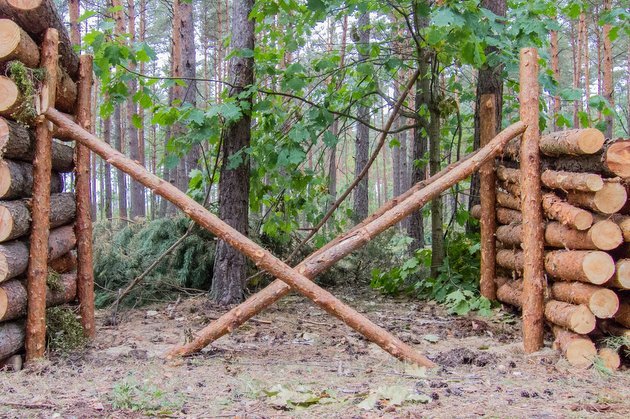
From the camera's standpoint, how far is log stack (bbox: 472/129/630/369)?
455cm

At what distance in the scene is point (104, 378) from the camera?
13.9ft

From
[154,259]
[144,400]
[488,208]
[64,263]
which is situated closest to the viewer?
[144,400]

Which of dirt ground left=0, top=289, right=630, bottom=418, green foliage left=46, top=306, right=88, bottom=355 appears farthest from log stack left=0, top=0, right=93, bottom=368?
dirt ground left=0, top=289, right=630, bottom=418

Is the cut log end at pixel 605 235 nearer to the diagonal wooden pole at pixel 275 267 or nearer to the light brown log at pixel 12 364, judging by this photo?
the diagonal wooden pole at pixel 275 267

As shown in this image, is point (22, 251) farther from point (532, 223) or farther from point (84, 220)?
Answer: point (532, 223)

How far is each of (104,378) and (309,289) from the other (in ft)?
5.64

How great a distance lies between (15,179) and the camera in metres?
4.52

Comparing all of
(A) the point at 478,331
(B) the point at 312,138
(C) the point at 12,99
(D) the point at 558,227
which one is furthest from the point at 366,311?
(C) the point at 12,99

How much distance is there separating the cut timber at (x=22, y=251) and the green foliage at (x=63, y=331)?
51 centimetres

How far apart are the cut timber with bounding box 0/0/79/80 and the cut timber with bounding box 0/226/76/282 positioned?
1.62 metres

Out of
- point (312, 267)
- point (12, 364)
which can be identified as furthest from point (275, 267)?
point (12, 364)

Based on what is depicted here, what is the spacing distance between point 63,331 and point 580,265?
4556 millimetres

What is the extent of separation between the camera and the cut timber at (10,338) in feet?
14.5

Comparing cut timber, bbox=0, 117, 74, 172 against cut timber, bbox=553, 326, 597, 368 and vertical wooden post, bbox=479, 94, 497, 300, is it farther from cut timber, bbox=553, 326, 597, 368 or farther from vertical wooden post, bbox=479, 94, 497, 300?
cut timber, bbox=553, 326, 597, 368
